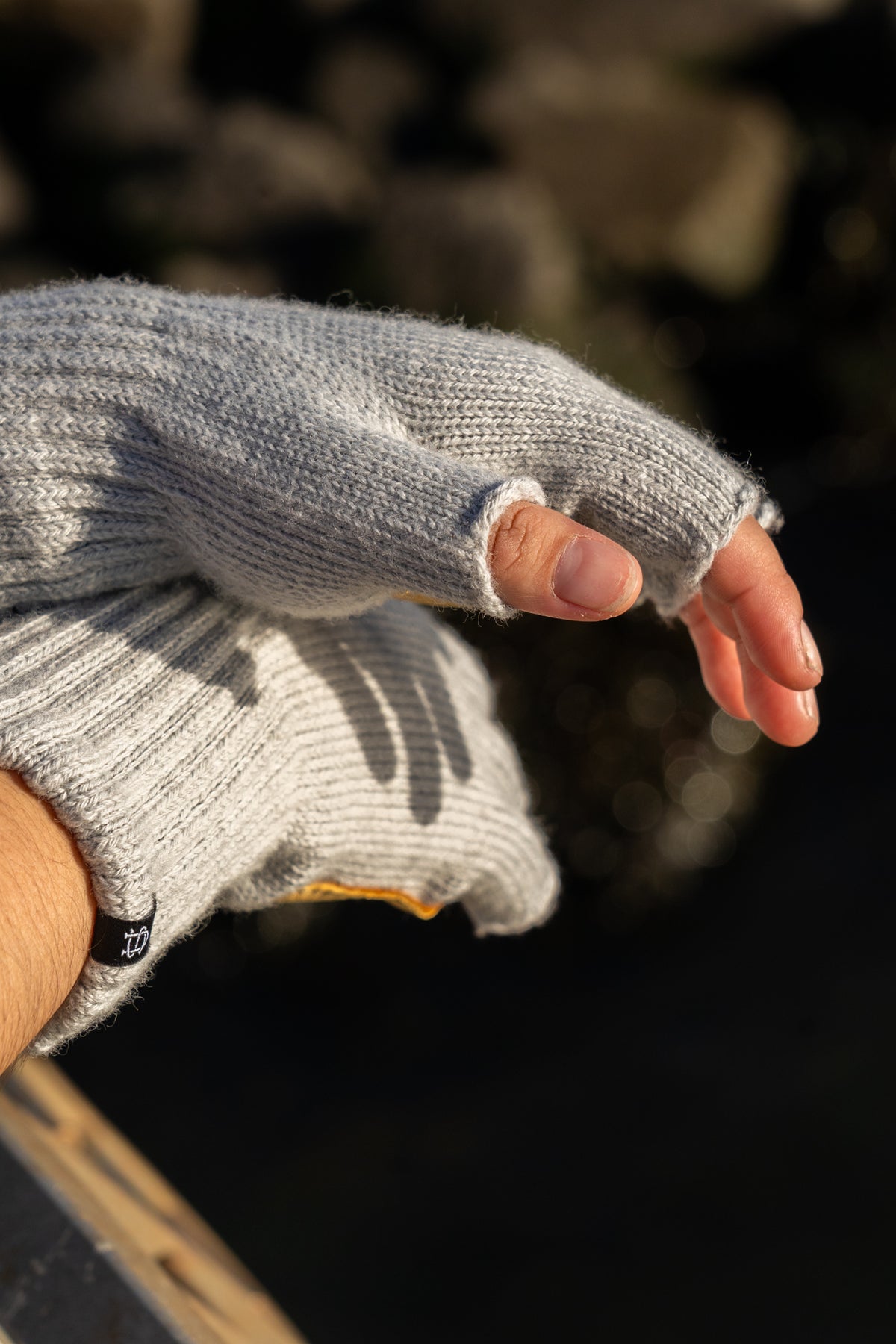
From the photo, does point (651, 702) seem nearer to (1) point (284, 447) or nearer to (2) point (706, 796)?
(2) point (706, 796)

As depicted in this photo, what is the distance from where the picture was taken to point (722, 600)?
2.76ft

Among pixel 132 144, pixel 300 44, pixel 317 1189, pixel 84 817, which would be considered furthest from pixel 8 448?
pixel 300 44

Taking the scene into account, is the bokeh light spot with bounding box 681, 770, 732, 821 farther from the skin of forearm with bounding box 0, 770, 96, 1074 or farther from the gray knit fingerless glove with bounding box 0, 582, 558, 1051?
the skin of forearm with bounding box 0, 770, 96, 1074

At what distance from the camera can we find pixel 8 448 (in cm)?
80

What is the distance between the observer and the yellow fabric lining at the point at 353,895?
105cm

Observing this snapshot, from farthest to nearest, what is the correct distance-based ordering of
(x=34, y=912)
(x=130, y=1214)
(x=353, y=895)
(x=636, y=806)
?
(x=636, y=806)
(x=130, y=1214)
(x=353, y=895)
(x=34, y=912)

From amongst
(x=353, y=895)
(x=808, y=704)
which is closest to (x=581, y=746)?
(x=353, y=895)

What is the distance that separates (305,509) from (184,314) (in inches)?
8.2

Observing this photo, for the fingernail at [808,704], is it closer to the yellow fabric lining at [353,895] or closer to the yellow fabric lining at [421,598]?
the yellow fabric lining at [421,598]

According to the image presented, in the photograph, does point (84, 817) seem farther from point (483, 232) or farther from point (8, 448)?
point (483, 232)

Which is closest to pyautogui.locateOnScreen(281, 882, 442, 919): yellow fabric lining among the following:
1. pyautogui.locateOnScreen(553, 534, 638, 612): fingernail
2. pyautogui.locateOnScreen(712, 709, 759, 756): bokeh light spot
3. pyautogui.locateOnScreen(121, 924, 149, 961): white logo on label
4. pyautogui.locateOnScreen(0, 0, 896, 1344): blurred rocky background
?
pyautogui.locateOnScreen(121, 924, 149, 961): white logo on label

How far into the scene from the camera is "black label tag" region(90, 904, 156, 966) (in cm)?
78

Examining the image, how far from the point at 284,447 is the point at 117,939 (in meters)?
0.40

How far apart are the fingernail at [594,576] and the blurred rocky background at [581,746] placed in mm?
707
